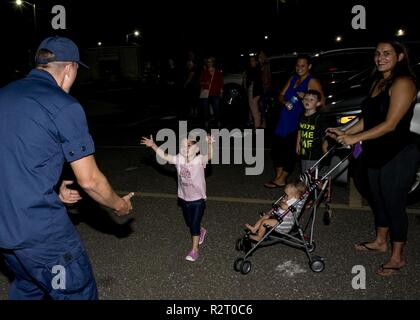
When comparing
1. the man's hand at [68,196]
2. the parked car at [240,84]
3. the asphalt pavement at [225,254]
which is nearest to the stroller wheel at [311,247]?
the asphalt pavement at [225,254]

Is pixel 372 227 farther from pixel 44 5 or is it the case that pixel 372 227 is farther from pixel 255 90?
pixel 44 5

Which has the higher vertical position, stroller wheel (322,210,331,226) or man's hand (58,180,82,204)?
man's hand (58,180,82,204)

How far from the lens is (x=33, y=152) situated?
83.9 inches

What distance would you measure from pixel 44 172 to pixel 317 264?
8.57 feet

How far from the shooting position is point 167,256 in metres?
4.32

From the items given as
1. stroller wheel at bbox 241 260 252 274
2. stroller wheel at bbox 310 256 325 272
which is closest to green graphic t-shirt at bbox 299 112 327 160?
stroller wheel at bbox 310 256 325 272

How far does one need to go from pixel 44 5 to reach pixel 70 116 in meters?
51.6

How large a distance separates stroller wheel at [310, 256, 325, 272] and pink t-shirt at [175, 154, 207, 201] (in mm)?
1177

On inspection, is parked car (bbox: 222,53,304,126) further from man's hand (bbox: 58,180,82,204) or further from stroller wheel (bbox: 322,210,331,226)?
man's hand (bbox: 58,180,82,204)

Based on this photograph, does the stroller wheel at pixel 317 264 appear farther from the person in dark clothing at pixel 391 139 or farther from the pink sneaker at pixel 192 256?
the pink sneaker at pixel 192 256

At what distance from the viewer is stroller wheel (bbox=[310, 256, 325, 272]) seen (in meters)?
3.82

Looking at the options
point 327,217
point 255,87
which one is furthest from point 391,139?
point 255,87

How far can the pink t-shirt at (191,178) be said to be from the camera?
3.99 m

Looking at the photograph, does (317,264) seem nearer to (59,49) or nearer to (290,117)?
(290,117)
